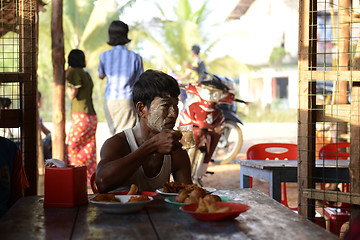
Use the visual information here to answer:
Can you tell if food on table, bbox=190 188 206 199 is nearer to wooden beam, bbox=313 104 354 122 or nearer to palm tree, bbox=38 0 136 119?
wooden beam, bbox=313 104 354 122

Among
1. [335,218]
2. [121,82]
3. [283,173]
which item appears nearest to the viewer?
[283,173]

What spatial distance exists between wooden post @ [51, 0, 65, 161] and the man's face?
12.8ft

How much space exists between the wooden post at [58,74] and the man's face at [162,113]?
3.91 metres

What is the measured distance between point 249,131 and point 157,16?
617 cm

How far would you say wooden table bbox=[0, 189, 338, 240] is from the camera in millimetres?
1738

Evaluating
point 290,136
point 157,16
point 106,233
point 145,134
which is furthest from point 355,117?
point 157,16

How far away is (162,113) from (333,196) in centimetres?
128

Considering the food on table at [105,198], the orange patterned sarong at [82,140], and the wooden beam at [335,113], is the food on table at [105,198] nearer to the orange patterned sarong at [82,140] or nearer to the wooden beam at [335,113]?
the wooden beam at [335,113]

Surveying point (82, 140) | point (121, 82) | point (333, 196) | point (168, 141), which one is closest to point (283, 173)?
point (333, 196)

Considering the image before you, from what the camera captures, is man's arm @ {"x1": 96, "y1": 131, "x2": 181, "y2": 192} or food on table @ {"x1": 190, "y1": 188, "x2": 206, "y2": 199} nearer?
food on table @ {"x1": 190, "y1": 188, "x2": 206, "y2": 199}

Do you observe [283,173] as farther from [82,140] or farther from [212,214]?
[82,140]

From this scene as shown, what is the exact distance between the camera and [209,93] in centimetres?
679

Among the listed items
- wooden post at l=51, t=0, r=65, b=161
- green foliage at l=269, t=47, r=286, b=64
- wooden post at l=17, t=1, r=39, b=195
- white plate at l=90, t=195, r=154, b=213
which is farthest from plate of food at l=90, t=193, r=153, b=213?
green foliage at l=269, t=47, r=286, b=64

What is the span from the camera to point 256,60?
21.6m
